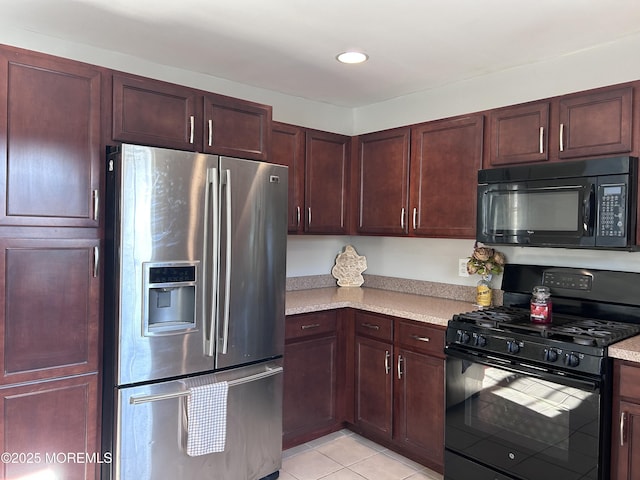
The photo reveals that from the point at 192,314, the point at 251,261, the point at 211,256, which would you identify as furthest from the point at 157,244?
the point at 251,261

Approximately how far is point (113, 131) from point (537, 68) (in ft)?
7.50

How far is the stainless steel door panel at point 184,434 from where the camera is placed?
2111mm

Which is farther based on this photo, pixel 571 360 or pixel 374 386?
pixel 374 386

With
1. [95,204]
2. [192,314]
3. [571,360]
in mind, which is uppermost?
[95,204]

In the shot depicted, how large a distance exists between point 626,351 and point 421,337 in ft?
3.35

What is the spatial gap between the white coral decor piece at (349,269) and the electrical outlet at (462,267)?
816mm

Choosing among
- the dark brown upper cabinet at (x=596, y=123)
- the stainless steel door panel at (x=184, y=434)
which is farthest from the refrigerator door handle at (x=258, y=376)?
the dark brown upper cabinet at (x=596, y=123)

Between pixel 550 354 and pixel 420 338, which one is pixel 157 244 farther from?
pixel 550 354

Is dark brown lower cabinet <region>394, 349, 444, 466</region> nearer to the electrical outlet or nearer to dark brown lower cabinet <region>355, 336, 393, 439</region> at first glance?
dark brown lower cabinet <region>355, 336, 393, 439</region>

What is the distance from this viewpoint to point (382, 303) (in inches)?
119

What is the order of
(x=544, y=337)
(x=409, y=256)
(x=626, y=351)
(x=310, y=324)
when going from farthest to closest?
(x=409, y=256), (x=310, y=324), (x=544, y=337), (x=626, y=351)

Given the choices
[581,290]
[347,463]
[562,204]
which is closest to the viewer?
[562,204]

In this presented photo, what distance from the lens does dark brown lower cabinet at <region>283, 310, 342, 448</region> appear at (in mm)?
2881

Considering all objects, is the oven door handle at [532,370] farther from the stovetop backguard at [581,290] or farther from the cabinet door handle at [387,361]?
the stovetop backguard at [581,290]
